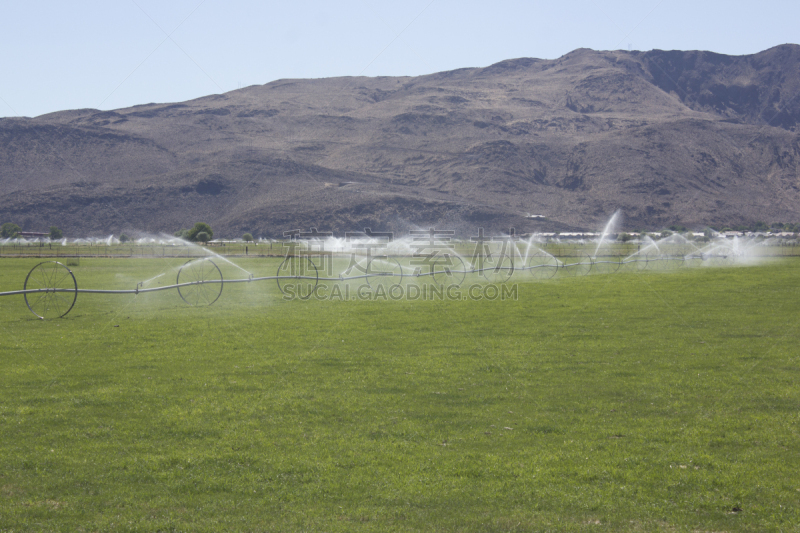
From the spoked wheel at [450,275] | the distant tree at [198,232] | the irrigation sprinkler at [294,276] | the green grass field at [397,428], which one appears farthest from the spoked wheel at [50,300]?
the distant tree at [198,232]

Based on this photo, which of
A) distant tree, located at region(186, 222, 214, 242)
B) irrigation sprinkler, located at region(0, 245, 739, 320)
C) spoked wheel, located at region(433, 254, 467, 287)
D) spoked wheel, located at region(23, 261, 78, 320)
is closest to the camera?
spoked wheel, located at region(23, 261, 78, 320)

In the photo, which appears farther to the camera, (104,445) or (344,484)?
(104,445)

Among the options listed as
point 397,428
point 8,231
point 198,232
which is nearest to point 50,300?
point 397,428

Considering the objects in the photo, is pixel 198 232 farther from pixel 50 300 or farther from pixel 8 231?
pixel 50 300

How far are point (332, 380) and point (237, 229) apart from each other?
623 feet

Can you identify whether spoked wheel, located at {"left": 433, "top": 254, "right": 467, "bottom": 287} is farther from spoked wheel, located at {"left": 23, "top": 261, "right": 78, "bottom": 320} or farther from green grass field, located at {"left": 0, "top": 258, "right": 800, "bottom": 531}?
spoked wheel, located at {"left": 23, "top": 261, "right": 78, "bottom": 320}

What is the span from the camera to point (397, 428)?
10578mm

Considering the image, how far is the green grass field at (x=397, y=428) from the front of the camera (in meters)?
7.71

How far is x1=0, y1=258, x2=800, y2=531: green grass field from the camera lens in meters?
7.71

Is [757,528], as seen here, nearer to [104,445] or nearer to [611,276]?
[104,445]

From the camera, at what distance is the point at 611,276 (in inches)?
1844

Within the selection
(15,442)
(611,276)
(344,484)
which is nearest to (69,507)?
(15,442)

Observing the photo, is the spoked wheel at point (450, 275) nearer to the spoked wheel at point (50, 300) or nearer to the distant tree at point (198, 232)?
the spoked wheel at point (50, 300)

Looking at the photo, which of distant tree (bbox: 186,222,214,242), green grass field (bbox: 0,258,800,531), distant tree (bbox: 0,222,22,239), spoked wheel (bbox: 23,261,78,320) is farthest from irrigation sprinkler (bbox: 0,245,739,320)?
distant tree (bbox: 0,222,22,239)
